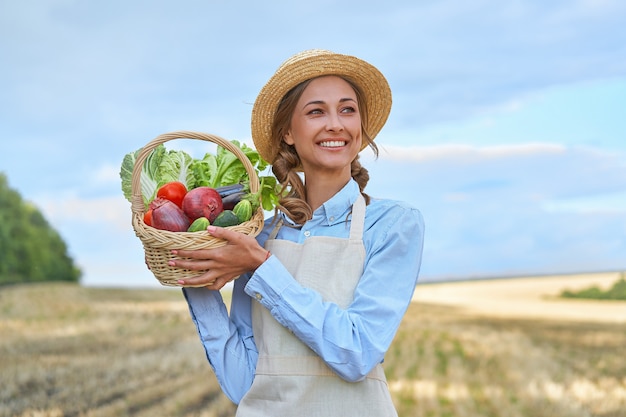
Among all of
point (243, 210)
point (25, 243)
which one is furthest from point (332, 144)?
point (25, 243)

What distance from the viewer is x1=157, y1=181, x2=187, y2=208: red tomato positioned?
240 centimetres

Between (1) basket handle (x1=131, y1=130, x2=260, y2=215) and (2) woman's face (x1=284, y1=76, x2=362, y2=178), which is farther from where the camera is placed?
(2) woman's face (x1=284, y1=76, x2=362, y2=178)

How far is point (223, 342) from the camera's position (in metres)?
2.56

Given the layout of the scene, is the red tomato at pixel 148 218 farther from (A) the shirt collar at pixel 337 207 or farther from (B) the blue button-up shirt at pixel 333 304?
(A) the shirt collar at pixel 337 207

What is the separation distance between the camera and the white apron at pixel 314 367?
2.29 meters

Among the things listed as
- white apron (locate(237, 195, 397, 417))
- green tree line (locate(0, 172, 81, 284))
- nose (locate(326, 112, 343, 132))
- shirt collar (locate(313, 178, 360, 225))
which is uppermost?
nose (locate(326, 112, 343, 132))

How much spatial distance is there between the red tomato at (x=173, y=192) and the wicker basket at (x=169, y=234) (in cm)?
9

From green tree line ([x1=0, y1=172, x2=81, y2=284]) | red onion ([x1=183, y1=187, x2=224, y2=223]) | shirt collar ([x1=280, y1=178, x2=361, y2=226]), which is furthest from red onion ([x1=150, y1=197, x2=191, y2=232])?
green tree line ([x1=0, y1=172, x2=81, y2=284])

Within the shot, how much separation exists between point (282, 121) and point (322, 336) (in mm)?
909

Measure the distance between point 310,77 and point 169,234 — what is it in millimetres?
817

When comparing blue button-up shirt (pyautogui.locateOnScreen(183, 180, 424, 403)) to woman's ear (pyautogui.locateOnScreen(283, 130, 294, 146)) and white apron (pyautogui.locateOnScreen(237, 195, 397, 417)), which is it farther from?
woman's ear (pyautogui.locateOnScreen(283, 130, 294, 146))

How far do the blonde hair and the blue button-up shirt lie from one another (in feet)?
0.22

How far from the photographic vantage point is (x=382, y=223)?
240cm

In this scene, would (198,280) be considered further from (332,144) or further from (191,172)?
(332,144)
